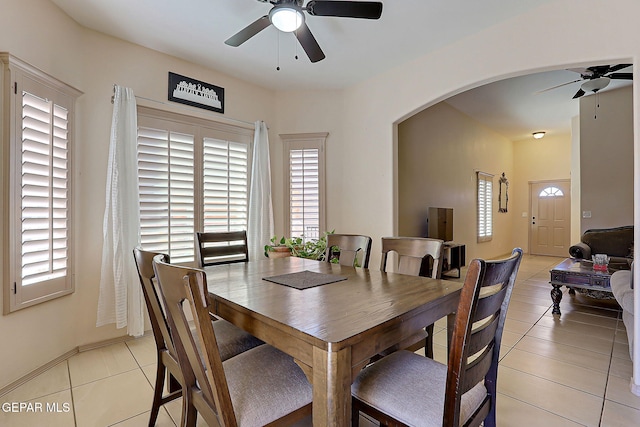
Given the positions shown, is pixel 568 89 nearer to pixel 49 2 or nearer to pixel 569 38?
pixel 569 38

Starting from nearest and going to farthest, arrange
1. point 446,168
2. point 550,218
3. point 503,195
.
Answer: point 446,168
point 503,195
point 550,218

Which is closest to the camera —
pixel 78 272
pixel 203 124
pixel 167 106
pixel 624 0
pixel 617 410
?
pixel 617 410

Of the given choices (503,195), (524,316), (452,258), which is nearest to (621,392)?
(524,316)

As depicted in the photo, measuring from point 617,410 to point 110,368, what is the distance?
348cm

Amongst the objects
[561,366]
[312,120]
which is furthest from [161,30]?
[561,366]

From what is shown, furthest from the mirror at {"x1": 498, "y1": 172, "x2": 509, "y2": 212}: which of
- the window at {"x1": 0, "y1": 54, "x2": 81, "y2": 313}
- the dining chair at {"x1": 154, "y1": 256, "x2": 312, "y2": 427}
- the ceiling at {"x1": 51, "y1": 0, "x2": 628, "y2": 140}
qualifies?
the window at {"x1": 0, "y1": 54, "x2": 81, "y2": 313}

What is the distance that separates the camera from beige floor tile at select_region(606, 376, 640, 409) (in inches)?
77.8

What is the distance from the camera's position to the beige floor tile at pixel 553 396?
1.86 meters

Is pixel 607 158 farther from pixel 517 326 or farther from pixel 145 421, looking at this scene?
pixel 145 421

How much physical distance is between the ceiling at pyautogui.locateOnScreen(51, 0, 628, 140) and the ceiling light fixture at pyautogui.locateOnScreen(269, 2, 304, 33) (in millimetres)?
517

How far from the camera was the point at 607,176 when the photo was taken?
5.45m

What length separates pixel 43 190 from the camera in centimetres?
238

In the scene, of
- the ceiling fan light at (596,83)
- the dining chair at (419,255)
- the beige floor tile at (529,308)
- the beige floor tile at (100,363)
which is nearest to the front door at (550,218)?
the ceiling fan light at (596,83)

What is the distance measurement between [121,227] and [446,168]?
528 centimetres
